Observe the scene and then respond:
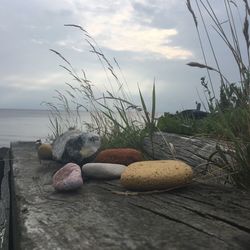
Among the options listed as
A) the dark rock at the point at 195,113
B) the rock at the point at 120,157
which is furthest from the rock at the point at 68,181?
the dark rock at the point at 195,113

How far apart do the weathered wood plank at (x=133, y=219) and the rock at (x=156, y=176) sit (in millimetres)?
70

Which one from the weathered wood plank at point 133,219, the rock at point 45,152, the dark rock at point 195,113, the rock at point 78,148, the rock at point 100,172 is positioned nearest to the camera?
the weathered wood plank at point 133,219

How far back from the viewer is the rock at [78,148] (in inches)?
156

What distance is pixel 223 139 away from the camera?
351 centimetres

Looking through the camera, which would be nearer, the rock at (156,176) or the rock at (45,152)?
the rock at (156,176)

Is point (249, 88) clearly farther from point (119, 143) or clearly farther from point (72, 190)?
point (119, 143)

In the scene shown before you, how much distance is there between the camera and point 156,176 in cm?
278

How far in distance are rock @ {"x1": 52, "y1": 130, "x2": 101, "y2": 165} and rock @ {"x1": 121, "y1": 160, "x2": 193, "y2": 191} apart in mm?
1101

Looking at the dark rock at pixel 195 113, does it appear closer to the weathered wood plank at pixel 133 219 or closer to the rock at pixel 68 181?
the weathered wood plank at pixel 133 219

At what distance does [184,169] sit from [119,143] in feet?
7.51

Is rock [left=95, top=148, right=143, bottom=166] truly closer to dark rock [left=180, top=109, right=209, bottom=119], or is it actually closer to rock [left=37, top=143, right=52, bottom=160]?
rock [left=37, top=143, right=52, bottom=160]

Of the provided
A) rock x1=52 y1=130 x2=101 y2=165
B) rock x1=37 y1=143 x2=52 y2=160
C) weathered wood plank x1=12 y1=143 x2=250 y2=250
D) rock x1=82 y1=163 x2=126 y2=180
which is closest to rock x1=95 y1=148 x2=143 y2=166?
rock x1=52 y1=130 x2=101 y2=165

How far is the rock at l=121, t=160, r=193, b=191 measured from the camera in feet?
9.05

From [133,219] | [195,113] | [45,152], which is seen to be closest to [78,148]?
[45,152]
